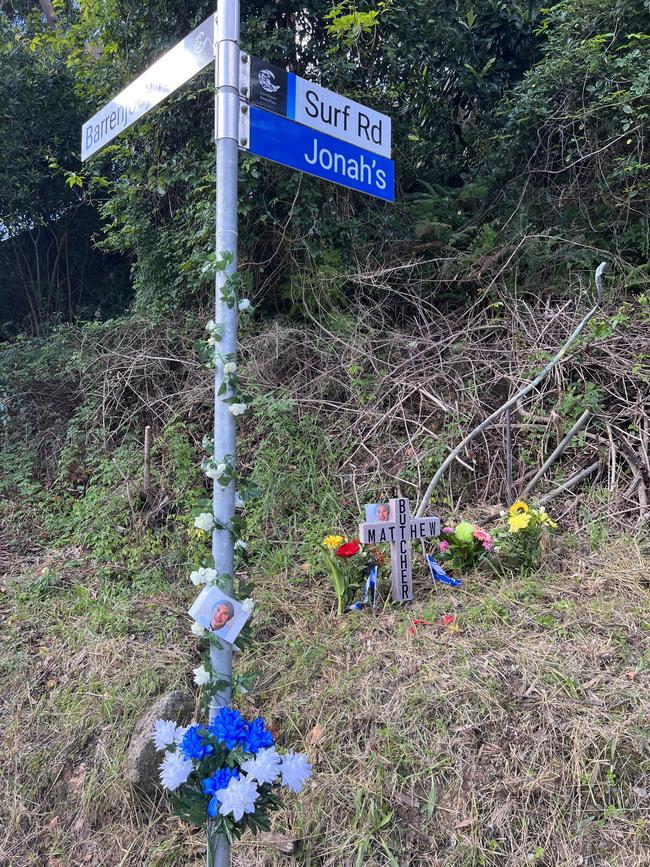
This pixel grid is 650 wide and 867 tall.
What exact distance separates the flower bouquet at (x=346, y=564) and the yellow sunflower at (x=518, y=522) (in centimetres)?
71

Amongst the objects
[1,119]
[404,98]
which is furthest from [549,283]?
[1,119]

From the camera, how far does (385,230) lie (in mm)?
5555

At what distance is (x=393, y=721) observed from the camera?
248 cm

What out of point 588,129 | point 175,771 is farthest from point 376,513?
point 588,129

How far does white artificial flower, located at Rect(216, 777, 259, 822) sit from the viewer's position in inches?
64.1

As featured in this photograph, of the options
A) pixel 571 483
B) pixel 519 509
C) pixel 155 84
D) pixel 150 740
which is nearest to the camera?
pixel 155 84

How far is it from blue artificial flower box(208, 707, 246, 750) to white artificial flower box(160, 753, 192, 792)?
10 centimetres

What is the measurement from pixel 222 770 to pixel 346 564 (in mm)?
1745

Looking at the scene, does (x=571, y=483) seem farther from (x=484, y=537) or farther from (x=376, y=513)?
(x=376, y=513)

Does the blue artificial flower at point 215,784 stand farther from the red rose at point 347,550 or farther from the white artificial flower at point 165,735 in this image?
the red rose at point 347,550

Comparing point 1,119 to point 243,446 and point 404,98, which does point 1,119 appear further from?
point 243,446

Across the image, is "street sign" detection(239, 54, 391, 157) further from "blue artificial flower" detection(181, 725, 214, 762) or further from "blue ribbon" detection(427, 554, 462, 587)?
"blue ribbon" detection(427, 554, 462, 587)

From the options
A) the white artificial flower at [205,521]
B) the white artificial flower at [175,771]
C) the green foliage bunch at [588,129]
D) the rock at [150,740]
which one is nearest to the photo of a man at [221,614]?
the white artificial flower at [205,521]

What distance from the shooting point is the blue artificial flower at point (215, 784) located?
5.57 feet
